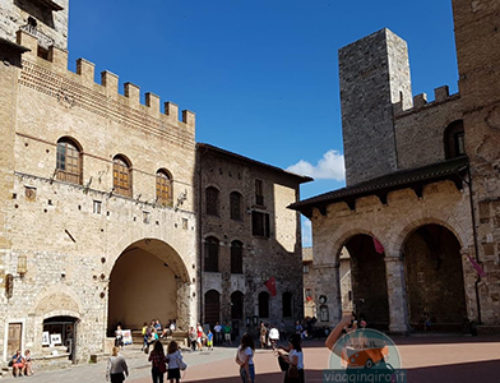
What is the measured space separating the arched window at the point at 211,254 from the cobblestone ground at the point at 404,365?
19.0 ft

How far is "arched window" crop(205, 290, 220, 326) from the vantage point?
2483 centimetres

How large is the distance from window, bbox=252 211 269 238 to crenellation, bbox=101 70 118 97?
417 inches

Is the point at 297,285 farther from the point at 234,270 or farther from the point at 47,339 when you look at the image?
the point at 47,339

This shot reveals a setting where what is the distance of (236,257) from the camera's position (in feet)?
88.6

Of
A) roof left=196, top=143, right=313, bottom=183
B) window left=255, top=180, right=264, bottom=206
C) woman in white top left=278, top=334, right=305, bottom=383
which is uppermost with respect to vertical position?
roof left=196, top=143, right=313, bottom=183

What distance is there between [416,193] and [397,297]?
15.1 ft

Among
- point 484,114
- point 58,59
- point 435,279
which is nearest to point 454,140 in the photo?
point 484,114

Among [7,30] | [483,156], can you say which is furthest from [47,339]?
[483,156]

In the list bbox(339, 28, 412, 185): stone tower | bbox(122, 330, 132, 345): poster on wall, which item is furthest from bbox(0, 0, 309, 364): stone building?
bbox(339, 28, 412, 185): stone tower

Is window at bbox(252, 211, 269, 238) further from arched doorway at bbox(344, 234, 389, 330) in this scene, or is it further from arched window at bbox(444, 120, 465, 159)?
arched window at bbox(444, 120, 465, 159)

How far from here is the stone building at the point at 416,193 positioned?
2028 cm

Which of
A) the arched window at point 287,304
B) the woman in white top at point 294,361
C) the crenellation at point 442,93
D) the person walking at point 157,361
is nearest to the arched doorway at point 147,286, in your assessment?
the arched window at point 287,304

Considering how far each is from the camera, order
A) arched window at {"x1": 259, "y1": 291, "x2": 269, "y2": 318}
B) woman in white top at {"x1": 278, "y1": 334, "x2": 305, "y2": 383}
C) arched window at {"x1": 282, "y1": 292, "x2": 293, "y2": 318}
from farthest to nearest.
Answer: arched window at {"x1": 282, "y1": 292, "x2": 293, "y2": 318} → arched window at {"x1": 259, "y1": 291, "x2": 269, "y2": 318} → woman in white top at {"x1": 278, "y1": 334, "x2": 305, "y2": 383}

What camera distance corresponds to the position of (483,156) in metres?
20.4
